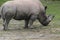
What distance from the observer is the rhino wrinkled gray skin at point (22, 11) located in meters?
14.7

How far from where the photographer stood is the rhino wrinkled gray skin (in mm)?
14664

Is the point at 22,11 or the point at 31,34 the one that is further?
the point at 22,11

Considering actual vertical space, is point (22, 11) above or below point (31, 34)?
above

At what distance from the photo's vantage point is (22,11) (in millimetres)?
15039

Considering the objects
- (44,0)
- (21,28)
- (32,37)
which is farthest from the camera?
(44,0)

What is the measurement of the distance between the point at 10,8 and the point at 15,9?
268 millimetres

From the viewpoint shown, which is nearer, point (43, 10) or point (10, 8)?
point (10, 8)

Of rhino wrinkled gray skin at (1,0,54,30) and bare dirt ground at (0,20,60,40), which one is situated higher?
rhino wrinkled gray skin at (1,0,54,30)

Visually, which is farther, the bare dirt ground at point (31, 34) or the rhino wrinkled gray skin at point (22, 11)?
the rhino wrinkled gray skin at point (22, 11)

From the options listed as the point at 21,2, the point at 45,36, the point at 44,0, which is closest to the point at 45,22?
the point at 21,2

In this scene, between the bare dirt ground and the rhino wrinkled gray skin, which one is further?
the rhino wrinkled gray skin

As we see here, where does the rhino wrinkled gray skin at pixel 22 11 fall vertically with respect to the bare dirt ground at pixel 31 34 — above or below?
above

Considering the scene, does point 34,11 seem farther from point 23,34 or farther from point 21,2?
point 23,34

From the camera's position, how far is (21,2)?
49.9ft
